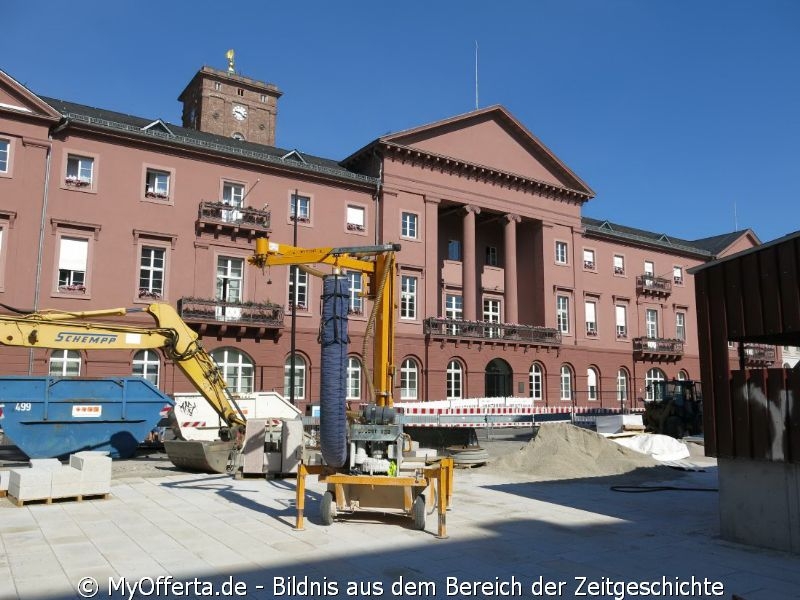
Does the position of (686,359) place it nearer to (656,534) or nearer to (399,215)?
(399,215)

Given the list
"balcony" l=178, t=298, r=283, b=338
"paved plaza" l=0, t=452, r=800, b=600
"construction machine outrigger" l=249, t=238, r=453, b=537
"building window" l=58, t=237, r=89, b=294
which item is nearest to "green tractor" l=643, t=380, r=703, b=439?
"paved plaza" l=0, t=452, r=800, b=600

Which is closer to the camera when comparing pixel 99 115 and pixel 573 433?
pixel 573 433

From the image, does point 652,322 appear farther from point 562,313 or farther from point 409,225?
point 409,225

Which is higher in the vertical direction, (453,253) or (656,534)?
(453,253)

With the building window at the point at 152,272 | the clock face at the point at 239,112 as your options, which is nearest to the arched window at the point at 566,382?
the building window at the point at 152,272

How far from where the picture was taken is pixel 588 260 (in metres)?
44.5

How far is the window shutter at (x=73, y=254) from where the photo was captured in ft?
90.0

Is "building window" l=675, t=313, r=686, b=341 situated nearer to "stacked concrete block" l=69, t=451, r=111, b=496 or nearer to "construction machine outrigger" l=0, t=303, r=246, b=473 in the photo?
"construction machine outrigger" l=0, t=303, r=246, b=473

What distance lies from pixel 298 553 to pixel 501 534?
9.71ft

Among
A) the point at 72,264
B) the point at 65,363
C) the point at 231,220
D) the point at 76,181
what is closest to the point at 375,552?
the point at 65,363

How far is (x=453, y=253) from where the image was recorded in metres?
40.1

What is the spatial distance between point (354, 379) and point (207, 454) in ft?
57.8

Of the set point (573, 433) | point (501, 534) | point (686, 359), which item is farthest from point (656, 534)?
point (686, 359)

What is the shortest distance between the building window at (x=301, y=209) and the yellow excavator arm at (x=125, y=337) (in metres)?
16.1
